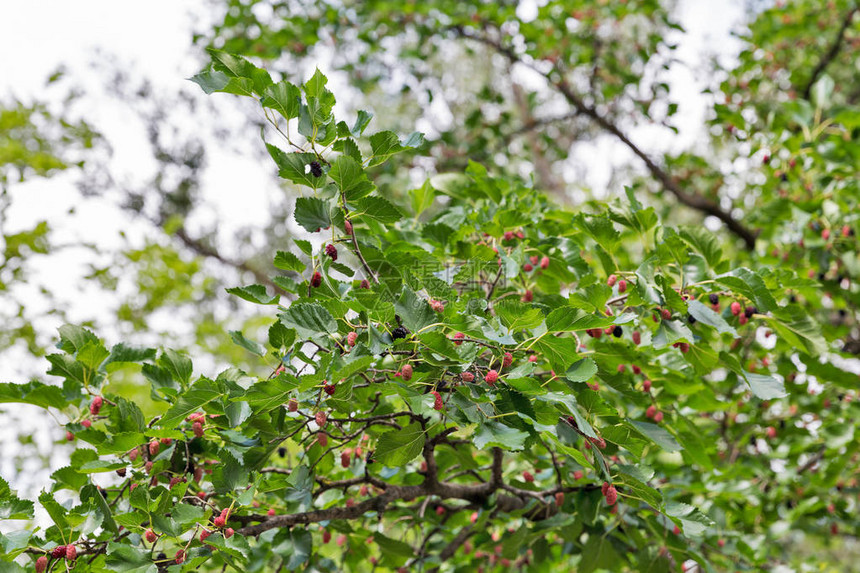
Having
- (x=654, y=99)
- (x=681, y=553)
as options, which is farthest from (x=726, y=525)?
(x=654, y=99)

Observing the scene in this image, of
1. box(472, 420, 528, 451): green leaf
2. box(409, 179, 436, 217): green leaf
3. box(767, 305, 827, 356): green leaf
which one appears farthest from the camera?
box(409, 179, 436, 217): green leaf

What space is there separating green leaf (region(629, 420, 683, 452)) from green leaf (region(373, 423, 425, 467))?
0.41m

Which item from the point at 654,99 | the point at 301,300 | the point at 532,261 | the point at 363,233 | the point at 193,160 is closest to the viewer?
the point at 301,300

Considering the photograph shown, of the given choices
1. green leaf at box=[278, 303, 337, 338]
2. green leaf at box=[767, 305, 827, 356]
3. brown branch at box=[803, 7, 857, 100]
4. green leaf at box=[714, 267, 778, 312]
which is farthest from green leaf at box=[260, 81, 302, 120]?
brown branch at box=[803, 7, 857, 100]

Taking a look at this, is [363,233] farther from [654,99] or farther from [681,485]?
[654,99]

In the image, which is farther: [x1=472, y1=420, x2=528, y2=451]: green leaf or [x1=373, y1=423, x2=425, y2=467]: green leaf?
[x1=373, y1=423, x2=425, y2=467]: green leaf

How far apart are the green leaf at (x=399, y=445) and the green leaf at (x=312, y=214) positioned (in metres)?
0.34

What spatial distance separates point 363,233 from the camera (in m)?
1.17

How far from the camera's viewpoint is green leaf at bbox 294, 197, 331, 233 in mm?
934

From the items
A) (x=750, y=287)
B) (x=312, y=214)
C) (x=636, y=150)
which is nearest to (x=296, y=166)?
(x=312, y=214)

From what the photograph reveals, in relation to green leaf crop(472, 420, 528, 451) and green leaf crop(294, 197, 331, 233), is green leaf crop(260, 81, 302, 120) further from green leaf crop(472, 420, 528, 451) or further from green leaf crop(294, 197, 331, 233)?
green leaf crop(472, 420, 528, 451)

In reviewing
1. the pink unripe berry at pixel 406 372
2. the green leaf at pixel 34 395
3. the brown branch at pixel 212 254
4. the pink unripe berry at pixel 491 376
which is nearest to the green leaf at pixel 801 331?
the pink unripe berry at pixel 491 376

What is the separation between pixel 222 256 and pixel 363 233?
465cm

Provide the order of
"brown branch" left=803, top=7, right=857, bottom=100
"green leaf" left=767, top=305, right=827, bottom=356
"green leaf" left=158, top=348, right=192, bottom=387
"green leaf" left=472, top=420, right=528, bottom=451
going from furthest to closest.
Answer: "brown branch" left=803, top=7, right=857, bottom=100
"green leaf" left=767, top=305, right=827, bottom=356
"green leaf" left=158, top=348, right=192, bottom=387
"green leaf" left=472, top=420, right=528, bottom=451
